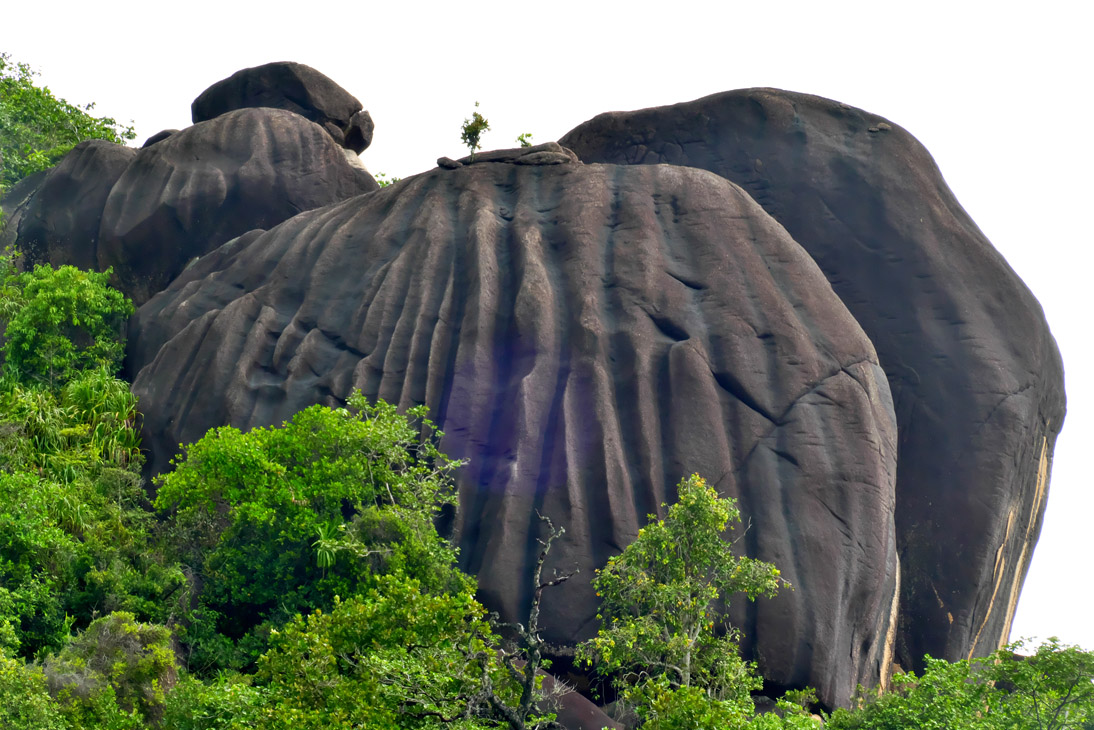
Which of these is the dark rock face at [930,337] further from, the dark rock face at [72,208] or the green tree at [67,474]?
the dark rock face at [72,208]

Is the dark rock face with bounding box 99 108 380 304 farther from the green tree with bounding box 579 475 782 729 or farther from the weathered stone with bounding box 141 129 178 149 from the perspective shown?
the green tree with bounding box 579 475 782 729

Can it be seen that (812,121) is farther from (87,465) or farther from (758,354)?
(87,465)

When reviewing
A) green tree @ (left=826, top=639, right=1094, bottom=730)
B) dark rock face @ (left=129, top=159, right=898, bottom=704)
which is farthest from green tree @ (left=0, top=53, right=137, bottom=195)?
green tree @ (left=826, top=639, right=1094, bottom=730)

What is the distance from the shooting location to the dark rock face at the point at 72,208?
29.2 m

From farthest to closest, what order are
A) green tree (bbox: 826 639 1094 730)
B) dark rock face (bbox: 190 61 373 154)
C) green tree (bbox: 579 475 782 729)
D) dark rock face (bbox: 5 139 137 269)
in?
dark rock face (bbox: 190 61 373 154) → dark rock face (bbox: 5 139 137 269) → green tree (bbox: 579 475 782 729) → green tree (bbox: 826 639 1094 730)

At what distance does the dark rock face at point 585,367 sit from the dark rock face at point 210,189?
562 cm

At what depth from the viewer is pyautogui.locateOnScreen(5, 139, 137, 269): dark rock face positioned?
29172mm

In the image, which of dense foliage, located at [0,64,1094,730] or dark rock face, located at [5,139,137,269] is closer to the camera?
dense foliage, located at [0,64,1094,730]

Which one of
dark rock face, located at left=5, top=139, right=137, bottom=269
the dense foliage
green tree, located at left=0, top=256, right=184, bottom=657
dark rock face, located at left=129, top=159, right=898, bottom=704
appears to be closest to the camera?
the dense foliage

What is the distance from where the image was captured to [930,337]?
2148 centimetres

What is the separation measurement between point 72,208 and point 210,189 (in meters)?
4.77

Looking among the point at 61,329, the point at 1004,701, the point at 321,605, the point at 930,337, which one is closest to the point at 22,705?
the point at 321,605

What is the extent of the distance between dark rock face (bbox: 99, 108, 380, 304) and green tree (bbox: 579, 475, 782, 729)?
19.5 meters

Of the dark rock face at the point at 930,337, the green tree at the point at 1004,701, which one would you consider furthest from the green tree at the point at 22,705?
the dark rock face at the point at 930,337
